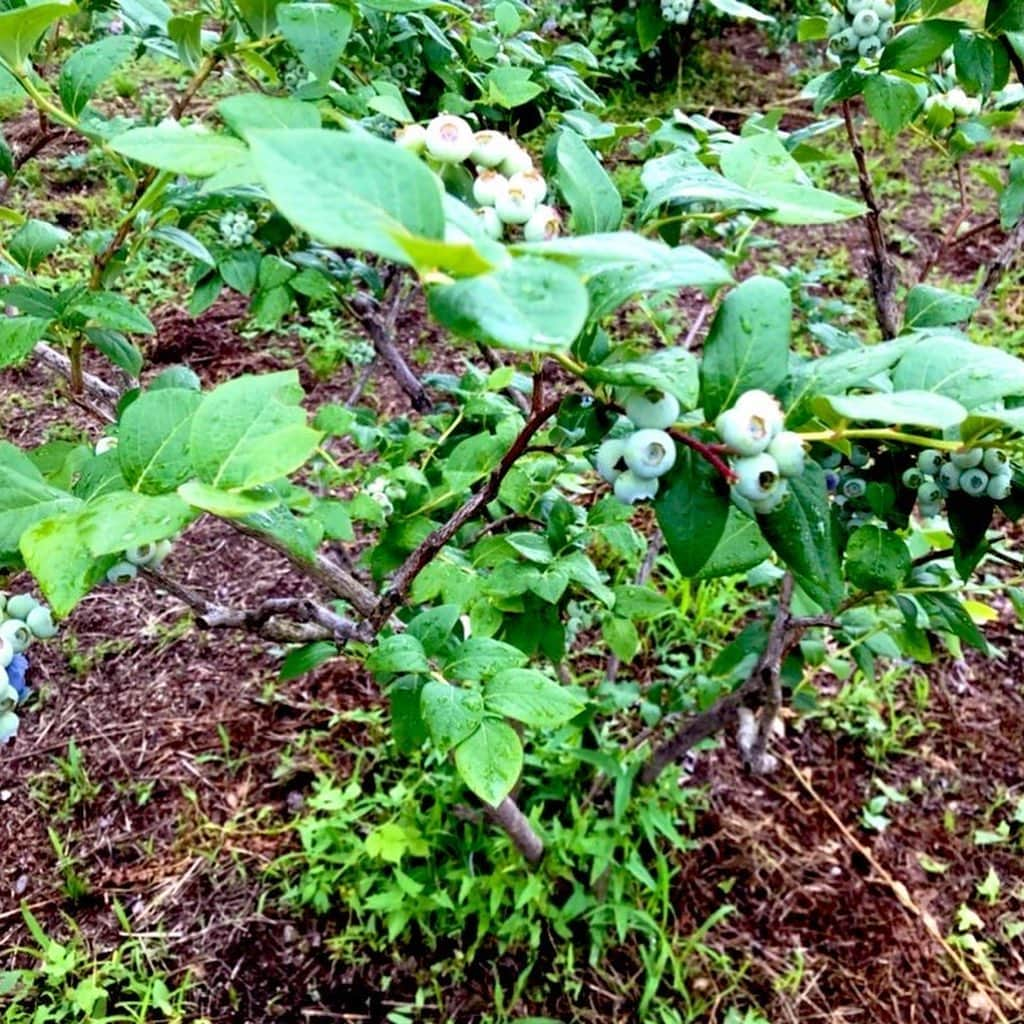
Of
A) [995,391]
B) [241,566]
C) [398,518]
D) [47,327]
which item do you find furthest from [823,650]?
[241,566]

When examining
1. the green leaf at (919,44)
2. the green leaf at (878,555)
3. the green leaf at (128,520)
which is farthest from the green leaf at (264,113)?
the green leaf at (919,44)

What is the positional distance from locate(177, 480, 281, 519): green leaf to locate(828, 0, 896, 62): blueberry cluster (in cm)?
80

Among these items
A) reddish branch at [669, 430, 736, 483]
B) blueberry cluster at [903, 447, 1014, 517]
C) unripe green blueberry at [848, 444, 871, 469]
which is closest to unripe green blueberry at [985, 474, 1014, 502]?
blueberry cluster at [903, 447, 1014, 517]

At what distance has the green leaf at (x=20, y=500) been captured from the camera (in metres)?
0.61

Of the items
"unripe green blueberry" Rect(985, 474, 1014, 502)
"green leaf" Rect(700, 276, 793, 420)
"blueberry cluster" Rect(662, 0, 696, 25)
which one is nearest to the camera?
"green leaf" Rect(700, 276, 793, 420)

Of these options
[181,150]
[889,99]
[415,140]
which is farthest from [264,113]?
[889,99]

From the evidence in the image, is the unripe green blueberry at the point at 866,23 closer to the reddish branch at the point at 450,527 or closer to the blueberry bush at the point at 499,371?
the blueberry bush at the point at 499,371

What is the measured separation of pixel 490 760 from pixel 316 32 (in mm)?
605

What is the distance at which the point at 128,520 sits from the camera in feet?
1.67

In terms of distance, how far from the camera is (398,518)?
43.9 inches

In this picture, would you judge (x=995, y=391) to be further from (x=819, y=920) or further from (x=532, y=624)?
(x=819, y=920)

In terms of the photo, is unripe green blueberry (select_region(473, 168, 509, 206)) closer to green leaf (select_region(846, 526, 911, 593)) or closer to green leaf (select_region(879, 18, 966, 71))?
green leaf (select_region(846, 526, 911, 593))

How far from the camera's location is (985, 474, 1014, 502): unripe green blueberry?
646 mm

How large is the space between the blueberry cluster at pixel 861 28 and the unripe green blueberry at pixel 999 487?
0.54 metres
